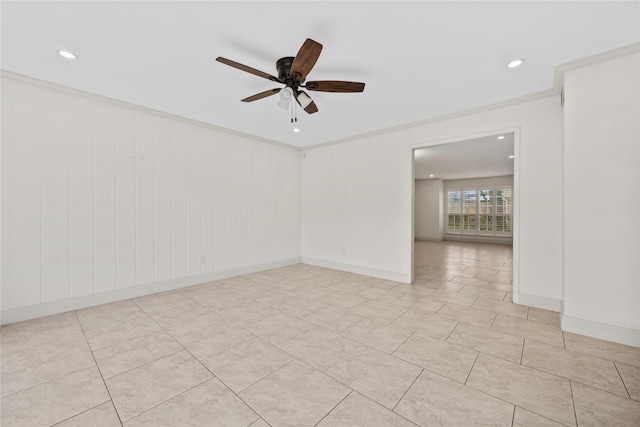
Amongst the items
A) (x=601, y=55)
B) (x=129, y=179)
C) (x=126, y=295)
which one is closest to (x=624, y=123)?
(x=601, y=55)

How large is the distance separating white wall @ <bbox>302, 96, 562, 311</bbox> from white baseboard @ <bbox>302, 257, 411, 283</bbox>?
0.02 m

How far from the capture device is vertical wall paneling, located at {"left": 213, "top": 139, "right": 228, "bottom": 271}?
446 cm

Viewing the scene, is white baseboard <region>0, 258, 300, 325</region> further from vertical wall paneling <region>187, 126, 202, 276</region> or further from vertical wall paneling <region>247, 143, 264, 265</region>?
vertical wall paneling <region>247, 143, 264, 265</region>

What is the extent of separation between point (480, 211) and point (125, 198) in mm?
11496

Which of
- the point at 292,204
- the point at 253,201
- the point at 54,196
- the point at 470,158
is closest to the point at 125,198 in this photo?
the point at 54,196

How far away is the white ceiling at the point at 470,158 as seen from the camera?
5340mm

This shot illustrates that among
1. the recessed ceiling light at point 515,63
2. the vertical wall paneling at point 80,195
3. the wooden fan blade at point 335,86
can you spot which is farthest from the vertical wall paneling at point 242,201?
the recessed ceiling light at point 515,63

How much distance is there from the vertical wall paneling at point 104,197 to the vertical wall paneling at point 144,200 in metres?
0.27

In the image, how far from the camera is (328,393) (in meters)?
1.69

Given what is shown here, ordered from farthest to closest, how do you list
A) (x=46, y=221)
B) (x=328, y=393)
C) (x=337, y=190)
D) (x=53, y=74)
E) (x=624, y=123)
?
(x=337, y=190) → (x=46, y=221) → (x=53, y=74) → (x=624, y=123) → (x=328, y=393)

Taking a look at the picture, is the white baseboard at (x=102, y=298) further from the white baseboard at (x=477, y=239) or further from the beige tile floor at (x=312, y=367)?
the white baseboard at (x=477, y=239)

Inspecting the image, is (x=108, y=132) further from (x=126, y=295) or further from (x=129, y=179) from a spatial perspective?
(x=126, y=295)

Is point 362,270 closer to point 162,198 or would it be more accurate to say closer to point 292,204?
point 292,204

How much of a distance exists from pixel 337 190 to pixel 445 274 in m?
2.71
